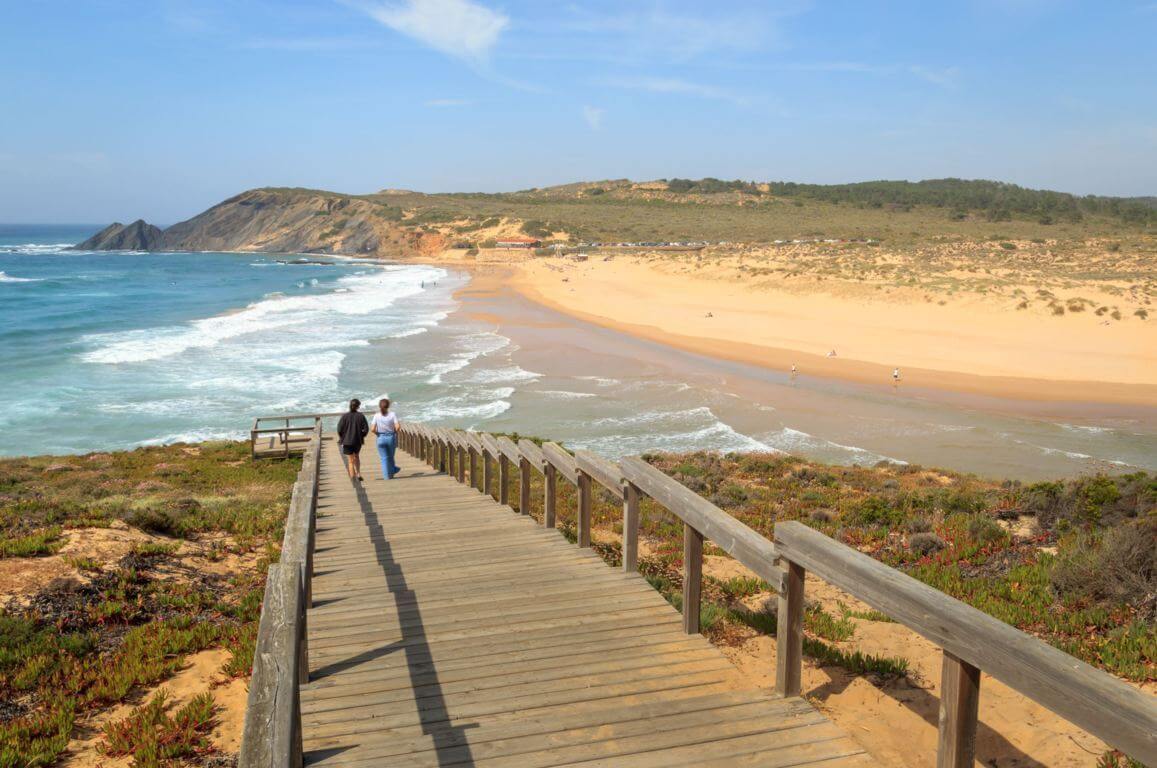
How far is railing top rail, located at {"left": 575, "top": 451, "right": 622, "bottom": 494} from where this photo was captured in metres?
6.35

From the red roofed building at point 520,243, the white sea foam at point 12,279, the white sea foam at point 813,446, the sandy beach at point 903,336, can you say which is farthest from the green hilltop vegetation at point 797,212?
the white sea foam at point 813,446

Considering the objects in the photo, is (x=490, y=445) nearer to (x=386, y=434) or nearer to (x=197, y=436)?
(x=386, y=434)

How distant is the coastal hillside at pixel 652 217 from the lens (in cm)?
9850

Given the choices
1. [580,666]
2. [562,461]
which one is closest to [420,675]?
[580,666]

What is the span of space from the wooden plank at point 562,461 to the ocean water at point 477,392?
12.1 metres

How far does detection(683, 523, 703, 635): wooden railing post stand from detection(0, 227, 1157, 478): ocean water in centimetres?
1454

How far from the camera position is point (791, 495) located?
13.3 meters

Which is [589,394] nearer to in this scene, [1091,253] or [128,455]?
[128,455]

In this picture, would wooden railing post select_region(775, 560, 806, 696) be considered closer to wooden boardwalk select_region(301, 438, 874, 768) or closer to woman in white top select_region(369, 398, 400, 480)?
wooden boardwalk select_region(301, 438, 874, 768)

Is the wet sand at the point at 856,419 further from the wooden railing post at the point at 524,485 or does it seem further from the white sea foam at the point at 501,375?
the wooden railing post at the point at 524,485

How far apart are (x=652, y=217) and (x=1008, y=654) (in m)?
137

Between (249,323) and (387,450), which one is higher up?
(387,450)

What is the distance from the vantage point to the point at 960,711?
3260 millimetres

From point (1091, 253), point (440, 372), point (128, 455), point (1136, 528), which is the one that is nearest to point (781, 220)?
point (1091, 253)
